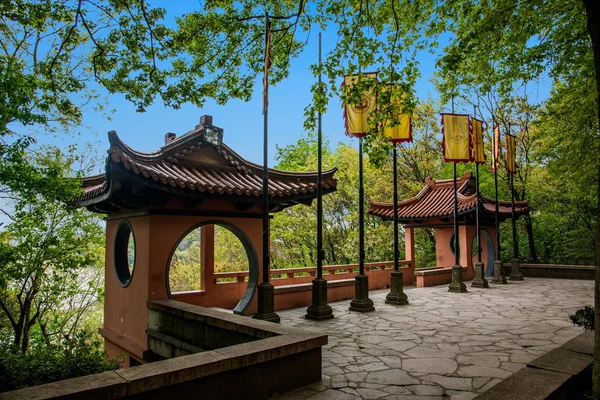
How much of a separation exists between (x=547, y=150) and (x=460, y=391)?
37.2ft

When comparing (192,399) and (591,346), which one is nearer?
(192,399)

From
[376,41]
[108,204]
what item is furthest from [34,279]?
[376,41]

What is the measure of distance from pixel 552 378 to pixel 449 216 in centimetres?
1232

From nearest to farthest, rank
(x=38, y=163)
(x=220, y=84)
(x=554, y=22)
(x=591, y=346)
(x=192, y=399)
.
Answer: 1. (x=192, y=399)
2. (x=591, y=346)
3. (x=220, y=84)
4. (x=554, y=22)
5. (x=38, y=163)

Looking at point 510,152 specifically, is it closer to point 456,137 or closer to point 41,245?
point 456,137

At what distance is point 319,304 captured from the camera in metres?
8.17

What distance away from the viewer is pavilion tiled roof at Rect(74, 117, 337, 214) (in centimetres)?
637

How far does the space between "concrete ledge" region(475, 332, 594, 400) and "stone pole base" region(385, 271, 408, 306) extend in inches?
215

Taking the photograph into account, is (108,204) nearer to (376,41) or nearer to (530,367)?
(376,41)

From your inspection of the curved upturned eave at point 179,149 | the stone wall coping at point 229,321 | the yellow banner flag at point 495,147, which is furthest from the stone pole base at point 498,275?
the stone wall coping at point 229,321

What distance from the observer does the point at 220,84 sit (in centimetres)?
679

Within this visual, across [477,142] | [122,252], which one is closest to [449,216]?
[477,142]

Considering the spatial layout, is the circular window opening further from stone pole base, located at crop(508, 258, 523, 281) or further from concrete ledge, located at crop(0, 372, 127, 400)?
stone pole base, located at crop(508, 258, 523, 281)

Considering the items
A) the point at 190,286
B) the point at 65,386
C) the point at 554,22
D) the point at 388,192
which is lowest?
the point at 190,286
